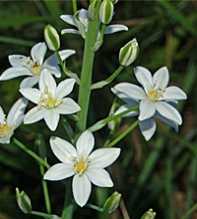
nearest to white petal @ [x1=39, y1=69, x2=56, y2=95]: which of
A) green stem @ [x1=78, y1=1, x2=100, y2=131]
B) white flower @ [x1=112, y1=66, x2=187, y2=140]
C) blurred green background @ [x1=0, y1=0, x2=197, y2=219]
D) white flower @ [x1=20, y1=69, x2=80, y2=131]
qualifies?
white flower @ [x1=20, y1=69, x2=80, y2=131]

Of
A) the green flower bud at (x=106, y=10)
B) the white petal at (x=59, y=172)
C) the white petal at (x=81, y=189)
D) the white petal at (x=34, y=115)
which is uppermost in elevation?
the green flower bud at (x=106, y=10)

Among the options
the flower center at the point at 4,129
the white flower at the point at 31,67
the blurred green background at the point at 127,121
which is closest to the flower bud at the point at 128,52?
the white flower at the point at 31,67

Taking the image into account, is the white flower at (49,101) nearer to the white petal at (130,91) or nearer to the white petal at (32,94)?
the white petal at (32,94)

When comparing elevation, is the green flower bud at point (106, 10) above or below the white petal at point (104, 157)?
above

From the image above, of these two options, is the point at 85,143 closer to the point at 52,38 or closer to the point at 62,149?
the point at 62,149

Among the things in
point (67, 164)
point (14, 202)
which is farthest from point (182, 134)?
point (67, 164)

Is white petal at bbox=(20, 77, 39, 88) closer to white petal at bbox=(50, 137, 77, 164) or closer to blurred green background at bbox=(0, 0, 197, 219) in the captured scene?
white petal at bbox=(50, 137, 77, 164)
